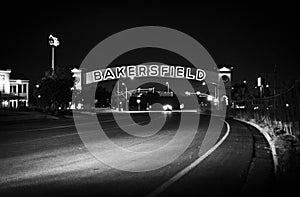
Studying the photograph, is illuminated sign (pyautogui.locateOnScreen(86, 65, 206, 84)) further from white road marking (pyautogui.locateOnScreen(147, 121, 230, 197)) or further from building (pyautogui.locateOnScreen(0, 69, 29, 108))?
white road marking (pyautogui.locateOnScreen(147, 121, 230, 197))

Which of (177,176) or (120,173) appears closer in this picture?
(177,176)

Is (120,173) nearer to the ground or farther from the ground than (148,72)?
nearer to the ground

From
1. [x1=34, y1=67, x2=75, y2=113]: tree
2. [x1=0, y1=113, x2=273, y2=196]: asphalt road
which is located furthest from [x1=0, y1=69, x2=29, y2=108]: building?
[x1=0, y1=113, x2=273, y2=196]: asphalt road

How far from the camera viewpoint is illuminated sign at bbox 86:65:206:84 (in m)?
48.9

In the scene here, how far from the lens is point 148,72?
49.1 meters

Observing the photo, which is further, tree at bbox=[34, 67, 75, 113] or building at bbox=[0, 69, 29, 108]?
building at bbox=[0, 69, 29, 108]

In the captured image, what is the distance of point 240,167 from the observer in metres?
10.6

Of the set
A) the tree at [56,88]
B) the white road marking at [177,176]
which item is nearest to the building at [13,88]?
the tree at [56,88]

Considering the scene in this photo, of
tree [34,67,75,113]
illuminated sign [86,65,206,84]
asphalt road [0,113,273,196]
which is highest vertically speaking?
illuminated sign [86,65,206,84]

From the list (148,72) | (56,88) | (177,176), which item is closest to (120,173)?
(177,176)

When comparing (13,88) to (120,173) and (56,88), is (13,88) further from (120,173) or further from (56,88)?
(120,173)

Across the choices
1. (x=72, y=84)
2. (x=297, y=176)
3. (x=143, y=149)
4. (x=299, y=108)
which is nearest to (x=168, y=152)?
(x=143, y=149)

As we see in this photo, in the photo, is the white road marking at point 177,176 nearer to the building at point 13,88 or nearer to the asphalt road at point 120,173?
the asphalt road at point 120,173

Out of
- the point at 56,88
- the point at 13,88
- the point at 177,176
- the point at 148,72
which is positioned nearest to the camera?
the point at 177,176
